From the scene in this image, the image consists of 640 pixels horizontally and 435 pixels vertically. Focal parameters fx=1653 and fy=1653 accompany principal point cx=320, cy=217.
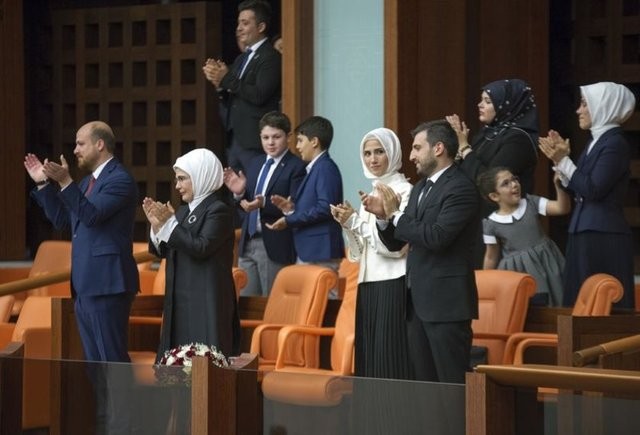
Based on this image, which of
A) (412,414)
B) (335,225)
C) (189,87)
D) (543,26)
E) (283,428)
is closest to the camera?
(412,414)

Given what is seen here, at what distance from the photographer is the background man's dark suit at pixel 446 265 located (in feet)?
21.5

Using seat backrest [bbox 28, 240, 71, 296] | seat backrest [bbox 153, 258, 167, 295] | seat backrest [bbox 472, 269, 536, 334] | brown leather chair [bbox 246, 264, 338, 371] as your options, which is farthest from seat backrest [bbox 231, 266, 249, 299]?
seat backrest [bbox 28, 240, 71, 296]

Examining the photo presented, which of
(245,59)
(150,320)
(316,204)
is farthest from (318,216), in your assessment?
(245,59)

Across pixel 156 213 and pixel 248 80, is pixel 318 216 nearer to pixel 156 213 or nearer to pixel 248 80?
pixel 156 213

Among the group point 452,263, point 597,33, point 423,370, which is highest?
point 597,33

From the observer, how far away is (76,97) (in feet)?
42.2

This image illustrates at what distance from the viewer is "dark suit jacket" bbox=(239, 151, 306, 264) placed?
9.02m

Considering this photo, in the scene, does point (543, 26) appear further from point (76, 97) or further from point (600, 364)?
point (600, 364)

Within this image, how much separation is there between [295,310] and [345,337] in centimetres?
56

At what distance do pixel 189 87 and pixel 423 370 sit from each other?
6.15 meters

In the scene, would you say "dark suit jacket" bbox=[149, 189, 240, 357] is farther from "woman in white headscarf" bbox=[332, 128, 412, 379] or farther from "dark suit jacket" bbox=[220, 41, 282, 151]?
"dark suit jacket" bbox=[220, 41, 282, 151]

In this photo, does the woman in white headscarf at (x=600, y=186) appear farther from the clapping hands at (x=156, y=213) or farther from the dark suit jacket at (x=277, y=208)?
the clapping hands at (x=156, y=213)

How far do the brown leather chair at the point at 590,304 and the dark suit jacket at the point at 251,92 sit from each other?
2.96 metres

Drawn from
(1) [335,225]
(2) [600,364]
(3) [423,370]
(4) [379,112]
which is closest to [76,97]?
(4) [379,112]
